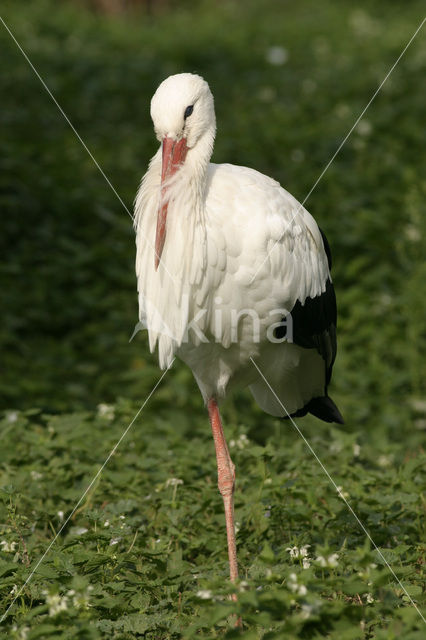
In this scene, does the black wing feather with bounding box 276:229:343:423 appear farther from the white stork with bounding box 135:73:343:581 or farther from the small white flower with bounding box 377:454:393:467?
the small white flower with bounding box 377:454:393:467

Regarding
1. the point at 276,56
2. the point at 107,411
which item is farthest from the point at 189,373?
the point at 276,56

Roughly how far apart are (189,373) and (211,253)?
109 inches

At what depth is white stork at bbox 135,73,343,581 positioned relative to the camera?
295cm

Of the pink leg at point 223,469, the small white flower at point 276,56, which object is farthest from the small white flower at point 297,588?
the small white flower at point 276,56

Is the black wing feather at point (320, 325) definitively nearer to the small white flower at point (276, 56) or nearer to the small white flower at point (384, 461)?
the small white flower at point (384, 461)

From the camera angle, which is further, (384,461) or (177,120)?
(384,461)

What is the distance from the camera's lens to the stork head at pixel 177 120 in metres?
2.91

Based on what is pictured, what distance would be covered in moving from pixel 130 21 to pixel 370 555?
12.2 m

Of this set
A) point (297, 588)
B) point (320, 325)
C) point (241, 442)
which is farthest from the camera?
point (241, 442)

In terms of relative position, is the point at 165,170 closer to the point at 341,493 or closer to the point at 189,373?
the point at 341,493

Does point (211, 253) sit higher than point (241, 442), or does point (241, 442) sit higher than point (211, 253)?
point (211, 253)

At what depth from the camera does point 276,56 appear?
1060cm

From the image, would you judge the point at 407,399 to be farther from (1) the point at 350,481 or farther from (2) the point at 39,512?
(2) the point at 39,512

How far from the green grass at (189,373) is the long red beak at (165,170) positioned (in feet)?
3.29
